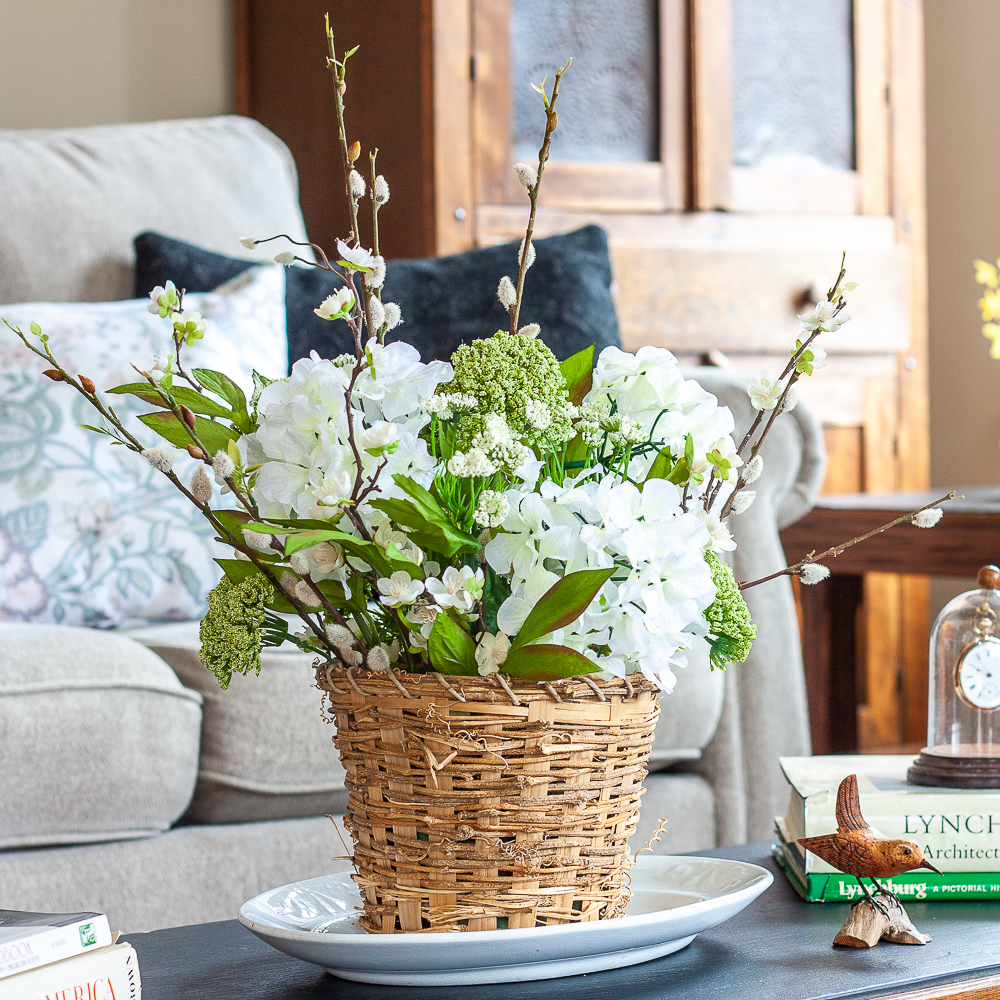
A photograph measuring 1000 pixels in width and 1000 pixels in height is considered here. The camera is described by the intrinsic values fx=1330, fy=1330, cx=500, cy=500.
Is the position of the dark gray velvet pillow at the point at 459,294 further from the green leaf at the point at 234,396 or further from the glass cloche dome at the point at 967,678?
the green leaf at the point at 234,396

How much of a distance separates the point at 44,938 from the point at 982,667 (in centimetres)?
64

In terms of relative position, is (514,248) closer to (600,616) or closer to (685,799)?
(685,799)

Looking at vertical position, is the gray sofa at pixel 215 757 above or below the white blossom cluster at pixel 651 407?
below

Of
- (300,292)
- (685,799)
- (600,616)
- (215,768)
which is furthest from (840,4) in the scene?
(600,616)

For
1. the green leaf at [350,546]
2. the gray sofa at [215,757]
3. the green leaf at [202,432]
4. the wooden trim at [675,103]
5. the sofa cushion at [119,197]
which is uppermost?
the wooden trim at [675,103]

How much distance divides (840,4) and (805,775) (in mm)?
2101

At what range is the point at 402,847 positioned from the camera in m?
0.66

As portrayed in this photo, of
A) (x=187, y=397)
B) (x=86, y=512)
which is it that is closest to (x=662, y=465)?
(x=187, y=397)

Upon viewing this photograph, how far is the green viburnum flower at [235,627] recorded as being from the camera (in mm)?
652

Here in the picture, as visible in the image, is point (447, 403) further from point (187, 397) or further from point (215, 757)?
point (215, 757)

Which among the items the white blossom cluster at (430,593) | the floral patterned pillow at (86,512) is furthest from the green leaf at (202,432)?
the floral patterned pillow at (86,512)

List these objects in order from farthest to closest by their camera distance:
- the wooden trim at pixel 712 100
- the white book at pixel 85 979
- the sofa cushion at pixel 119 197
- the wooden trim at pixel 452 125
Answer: the wooden trim at pixel 712 100, the wooden trim at pixel 452 125, the sofa cushion at pixel 119 197, the white book at pixel 85 979

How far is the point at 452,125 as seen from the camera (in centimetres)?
224

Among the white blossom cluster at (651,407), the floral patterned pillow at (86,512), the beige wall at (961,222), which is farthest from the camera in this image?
the beige wall at (961,222)
